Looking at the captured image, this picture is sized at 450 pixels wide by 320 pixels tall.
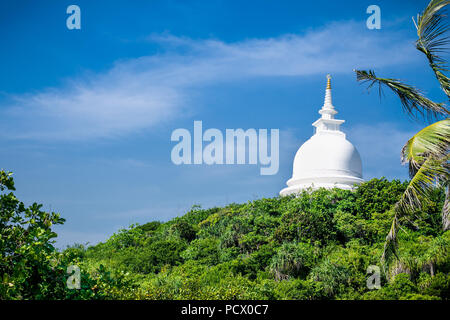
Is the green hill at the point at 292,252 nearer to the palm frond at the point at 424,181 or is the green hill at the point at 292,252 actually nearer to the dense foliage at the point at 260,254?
the dense foliage at the point at 260,254

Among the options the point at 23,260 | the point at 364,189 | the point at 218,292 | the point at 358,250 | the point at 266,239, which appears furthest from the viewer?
the point at 364,189

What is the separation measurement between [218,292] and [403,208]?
8.07m

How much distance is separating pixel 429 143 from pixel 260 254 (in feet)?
44.2

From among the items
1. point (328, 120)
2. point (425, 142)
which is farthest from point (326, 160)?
point (425, 142)

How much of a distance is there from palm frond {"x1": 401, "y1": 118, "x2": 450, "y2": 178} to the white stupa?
2195 centimetres

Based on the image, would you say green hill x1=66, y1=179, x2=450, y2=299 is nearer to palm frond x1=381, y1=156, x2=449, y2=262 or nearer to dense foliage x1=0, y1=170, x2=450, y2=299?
dense foliage x1=0, y1=170, x2=450, y2=299

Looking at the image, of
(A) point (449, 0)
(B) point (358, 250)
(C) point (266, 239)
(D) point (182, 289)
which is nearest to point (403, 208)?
(A) point (449, 0)

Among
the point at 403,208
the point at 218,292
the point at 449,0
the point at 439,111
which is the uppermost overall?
the point at 449,0

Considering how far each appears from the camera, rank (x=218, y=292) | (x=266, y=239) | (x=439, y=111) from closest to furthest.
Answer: (x=439, y=111) < (x=218, y=292) < (x=266, y=239)

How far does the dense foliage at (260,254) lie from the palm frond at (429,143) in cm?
554

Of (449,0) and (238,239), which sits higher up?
(449,0)

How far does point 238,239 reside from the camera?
27375 mm

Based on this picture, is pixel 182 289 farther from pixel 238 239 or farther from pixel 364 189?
pixel 364 189
